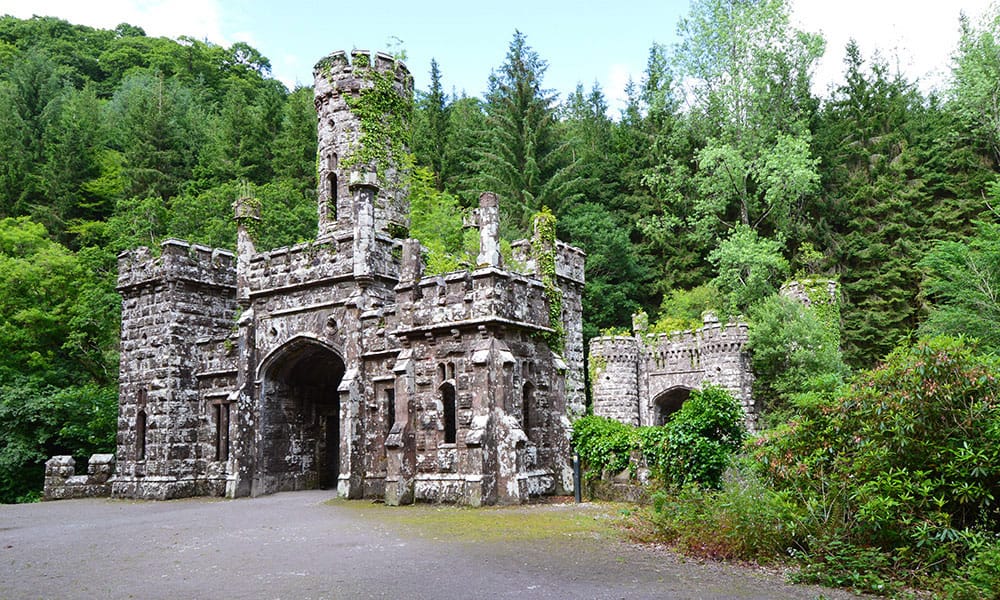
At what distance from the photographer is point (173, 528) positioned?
12.8m

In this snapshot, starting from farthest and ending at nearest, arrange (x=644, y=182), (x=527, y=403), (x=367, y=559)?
(x=644, y=182), (x=527, y=403), (x=367, y=559)

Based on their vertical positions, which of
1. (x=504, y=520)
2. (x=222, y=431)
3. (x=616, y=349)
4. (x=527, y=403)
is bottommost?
(x=504, y=520)

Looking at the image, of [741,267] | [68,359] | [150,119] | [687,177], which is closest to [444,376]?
[68,359]

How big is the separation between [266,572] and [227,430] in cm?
1352

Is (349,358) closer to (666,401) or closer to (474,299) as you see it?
(474,299)

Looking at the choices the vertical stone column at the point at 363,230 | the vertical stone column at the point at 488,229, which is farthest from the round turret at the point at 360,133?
the vertical stone column at the point at 488,229

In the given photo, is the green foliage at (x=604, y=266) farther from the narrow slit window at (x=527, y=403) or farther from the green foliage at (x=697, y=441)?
the green foliage at (x=697, y=441)

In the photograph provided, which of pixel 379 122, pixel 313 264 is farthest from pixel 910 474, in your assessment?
pixel 379 122

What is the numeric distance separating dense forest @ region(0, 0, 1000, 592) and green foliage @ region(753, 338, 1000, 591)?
19522mm

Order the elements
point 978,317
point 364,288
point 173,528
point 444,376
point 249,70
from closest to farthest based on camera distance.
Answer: point 173,528 < point 444,376 < point 364,288 < point 978,317 < point 249,70

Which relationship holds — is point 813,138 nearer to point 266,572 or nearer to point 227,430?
point 227,430

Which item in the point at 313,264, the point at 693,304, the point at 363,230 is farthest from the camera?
the point at 693,304

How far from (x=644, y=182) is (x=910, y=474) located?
36.3 m

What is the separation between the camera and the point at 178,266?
21328mm
